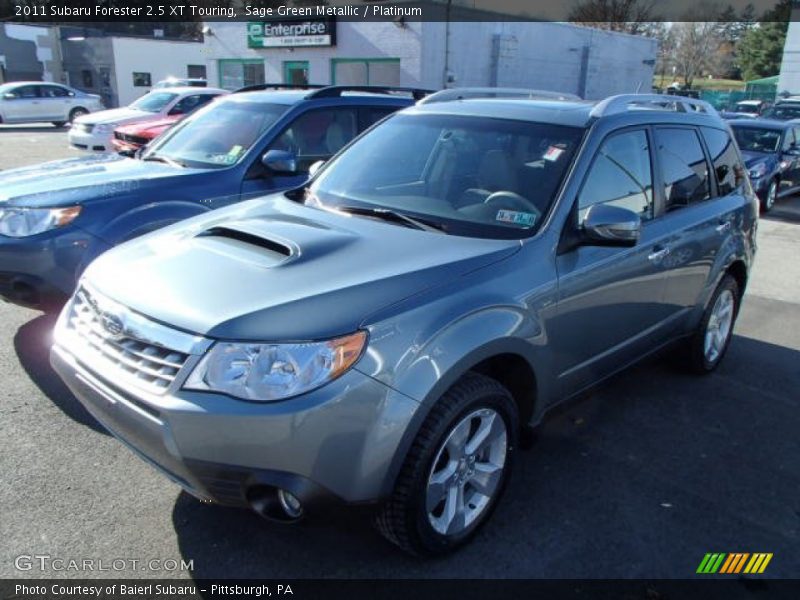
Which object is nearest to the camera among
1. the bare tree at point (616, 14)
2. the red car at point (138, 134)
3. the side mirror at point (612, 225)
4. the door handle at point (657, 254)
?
the side mirror at point (612, 225)

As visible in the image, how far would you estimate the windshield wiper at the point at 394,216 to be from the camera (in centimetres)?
316

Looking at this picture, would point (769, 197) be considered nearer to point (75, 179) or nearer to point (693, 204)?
point (693, 204)

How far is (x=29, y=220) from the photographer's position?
4.34 meters

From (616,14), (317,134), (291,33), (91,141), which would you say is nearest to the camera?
(317,134)

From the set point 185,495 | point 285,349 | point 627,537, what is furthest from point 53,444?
point 627,537

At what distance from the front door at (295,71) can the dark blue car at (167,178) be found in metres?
22.2

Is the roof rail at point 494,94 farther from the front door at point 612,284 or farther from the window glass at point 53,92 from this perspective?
the window glass at point 53,92

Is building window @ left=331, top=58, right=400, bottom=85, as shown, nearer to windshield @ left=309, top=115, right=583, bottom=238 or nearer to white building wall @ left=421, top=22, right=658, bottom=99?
white building wall @ left=421, top=22, right=658, bottom=99

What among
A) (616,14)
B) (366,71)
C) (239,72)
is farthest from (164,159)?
(616,14)

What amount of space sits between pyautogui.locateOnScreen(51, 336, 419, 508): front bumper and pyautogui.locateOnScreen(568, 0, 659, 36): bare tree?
198 ft

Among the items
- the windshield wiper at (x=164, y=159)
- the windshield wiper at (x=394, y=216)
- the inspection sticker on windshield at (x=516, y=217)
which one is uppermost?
the inspection sticker on windshield at (x=516, y=217)

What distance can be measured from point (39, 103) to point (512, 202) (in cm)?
2763

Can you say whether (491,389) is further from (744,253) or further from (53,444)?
(744,253)

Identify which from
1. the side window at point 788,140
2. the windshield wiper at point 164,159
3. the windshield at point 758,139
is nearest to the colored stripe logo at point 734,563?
the windshield wiper at point 164,159
